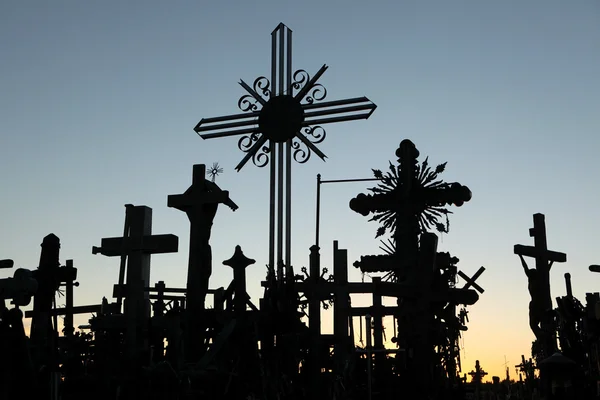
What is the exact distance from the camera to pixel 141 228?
13.3 m

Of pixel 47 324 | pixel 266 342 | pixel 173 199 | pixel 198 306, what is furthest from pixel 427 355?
pixel 47 324

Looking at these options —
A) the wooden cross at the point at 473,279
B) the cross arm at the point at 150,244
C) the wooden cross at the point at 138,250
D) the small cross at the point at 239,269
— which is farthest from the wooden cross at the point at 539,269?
the wooden cross at the point at 138,250

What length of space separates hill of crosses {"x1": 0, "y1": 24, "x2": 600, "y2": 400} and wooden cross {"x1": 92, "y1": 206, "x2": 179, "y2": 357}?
0.07ft

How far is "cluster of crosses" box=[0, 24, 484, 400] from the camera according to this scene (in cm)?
1132

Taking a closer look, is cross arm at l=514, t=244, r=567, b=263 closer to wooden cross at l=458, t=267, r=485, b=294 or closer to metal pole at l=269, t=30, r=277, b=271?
wooden cross at l=458, t=267, r=485, b=294

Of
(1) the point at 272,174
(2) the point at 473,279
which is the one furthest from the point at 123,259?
(2) the point at 473,279

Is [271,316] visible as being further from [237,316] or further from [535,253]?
[535,253]

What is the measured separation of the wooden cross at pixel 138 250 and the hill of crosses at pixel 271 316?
20 millimetres

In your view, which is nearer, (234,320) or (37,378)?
(37,378)

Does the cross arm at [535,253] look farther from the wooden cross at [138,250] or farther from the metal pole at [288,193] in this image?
the wooden cross at [138,250]

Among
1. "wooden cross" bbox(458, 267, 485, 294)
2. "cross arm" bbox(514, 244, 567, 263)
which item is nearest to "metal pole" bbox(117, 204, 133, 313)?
"wooden cross" bbox(458, 267, 485, 294)

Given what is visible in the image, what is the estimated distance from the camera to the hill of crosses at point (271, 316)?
11273 millimetres

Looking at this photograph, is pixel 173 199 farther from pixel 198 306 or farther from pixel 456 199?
pixel 456 199

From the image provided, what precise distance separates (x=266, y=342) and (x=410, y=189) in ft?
21.7
